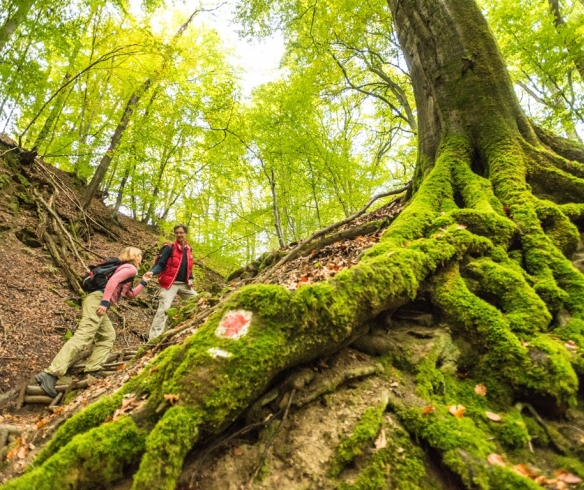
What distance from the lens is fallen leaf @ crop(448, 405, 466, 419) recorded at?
2.12 m

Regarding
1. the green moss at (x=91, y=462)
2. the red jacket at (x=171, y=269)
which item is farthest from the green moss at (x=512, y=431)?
the red jacket at (x=171, y=269)

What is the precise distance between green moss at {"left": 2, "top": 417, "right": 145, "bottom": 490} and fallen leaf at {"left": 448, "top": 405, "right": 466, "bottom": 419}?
6.26ft

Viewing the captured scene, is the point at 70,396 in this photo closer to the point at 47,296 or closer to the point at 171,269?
the point at 171,269

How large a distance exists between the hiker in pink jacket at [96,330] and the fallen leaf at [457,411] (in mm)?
5119

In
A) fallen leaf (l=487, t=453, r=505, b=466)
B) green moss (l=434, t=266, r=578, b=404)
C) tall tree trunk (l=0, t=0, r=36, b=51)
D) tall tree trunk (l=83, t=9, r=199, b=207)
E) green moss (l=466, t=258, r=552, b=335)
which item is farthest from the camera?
tall tree trunk (l=83, t=9, r=199, b=207)

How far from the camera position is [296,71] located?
12.7m

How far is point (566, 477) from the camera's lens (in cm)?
177

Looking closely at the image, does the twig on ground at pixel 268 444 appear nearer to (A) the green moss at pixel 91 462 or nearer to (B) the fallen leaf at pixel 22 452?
(A) the green moss at pixel 91 462

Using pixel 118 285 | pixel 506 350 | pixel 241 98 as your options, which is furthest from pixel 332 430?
pixel 241 98

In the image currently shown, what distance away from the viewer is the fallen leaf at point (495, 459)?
180cm

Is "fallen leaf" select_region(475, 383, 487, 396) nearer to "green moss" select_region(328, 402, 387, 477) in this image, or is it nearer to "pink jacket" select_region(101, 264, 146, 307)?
"green moss" select_region(328, 402, 387, 477)

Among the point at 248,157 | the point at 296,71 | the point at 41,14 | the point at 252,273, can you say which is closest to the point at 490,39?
the point at 252,273

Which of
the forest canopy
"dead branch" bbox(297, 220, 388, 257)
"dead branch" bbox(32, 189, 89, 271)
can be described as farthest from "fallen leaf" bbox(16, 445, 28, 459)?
the forest canopy

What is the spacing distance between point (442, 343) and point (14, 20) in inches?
411
